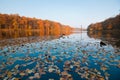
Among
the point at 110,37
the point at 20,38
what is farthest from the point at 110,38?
the point at 20,38

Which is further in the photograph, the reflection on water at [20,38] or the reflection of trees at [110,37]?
the reflection of trees at [110,37]

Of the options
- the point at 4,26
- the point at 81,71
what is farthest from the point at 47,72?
the point at 4,26

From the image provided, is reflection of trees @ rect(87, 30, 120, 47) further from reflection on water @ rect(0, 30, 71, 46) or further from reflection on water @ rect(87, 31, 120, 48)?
reflection on water @ rect(0, 30, 71, 46)

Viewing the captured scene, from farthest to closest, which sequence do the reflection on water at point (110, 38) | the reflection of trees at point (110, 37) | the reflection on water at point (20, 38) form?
the reflection of trees at point (110, 37) → the reflection on water at point (110, 38) → the reflection on water at point (20, 38)

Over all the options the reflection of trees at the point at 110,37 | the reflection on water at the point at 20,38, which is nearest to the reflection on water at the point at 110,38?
the reflection of trees at the point at 110,37

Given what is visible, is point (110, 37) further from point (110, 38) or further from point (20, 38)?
point (20, 38)

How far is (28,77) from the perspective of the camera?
305 inches

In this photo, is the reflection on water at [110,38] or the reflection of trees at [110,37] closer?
the reflection on water at [110,38]

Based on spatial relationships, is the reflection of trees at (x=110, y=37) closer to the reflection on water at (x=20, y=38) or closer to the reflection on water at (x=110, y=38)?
the reflection on water at (x=110, y=38)

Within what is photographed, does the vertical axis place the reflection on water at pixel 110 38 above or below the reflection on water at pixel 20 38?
below

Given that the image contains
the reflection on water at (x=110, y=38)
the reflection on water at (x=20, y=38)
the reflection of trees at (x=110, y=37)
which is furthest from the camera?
the reflection of trees at (x=110, y=37)

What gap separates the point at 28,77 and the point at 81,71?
3.92 meters

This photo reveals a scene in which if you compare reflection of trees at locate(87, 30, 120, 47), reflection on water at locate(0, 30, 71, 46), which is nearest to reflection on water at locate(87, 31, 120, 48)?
reflection of trees at locate(87, 30, 120, 47)

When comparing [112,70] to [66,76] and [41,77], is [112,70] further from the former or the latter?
[41,77]
